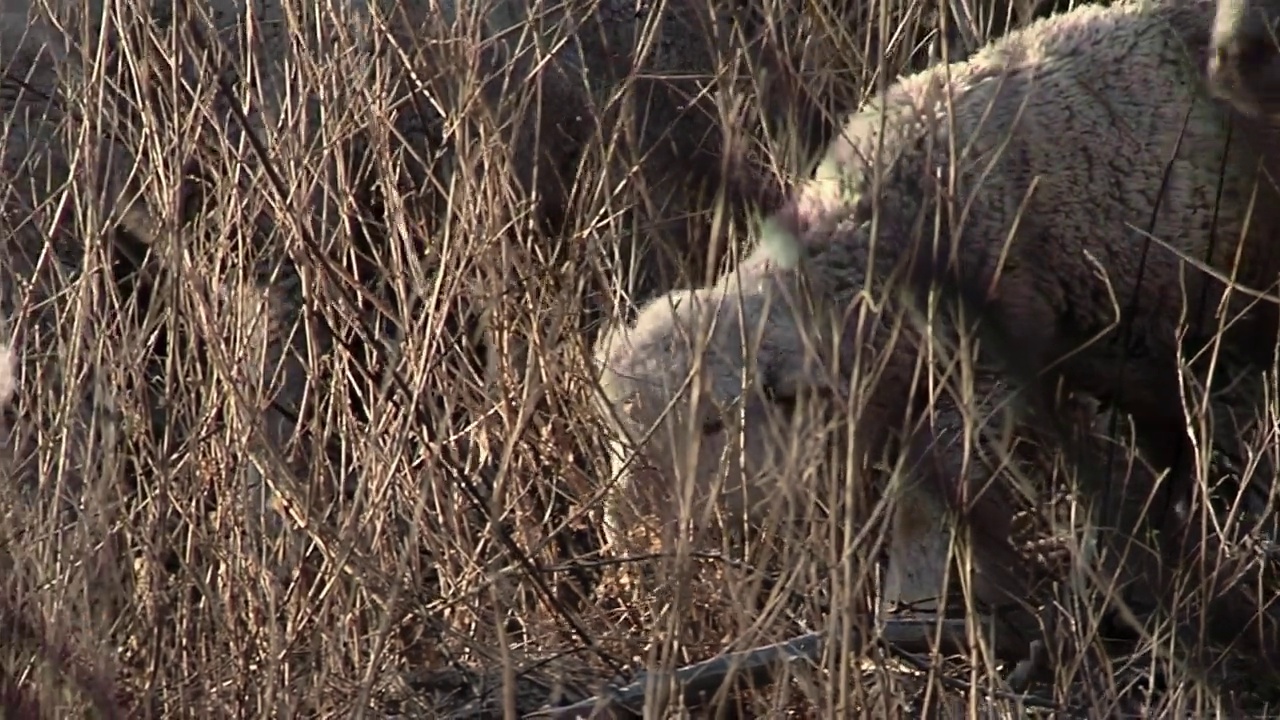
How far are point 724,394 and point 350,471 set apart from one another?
0.92 m

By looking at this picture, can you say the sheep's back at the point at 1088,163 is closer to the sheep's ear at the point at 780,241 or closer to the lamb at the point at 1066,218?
the lamb at the point at 1066,218

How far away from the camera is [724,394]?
3.62 metres

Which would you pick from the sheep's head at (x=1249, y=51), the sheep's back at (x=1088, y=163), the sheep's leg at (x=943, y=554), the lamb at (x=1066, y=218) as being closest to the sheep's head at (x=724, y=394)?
the lamb at (x=1066, y=218)

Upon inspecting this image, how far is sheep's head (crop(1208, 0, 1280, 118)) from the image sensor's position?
181 cm

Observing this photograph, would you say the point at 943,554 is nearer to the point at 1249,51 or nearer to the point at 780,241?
the point at 780,241

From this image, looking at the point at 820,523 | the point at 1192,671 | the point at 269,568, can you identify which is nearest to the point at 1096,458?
the point at 820,523

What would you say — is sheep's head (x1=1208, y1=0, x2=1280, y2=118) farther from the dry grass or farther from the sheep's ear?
the sheep's ear

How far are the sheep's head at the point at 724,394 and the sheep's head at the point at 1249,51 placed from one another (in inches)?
24.5

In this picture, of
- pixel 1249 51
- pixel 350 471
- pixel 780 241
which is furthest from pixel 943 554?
pixel 1249 51

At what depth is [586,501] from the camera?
10.3 feet

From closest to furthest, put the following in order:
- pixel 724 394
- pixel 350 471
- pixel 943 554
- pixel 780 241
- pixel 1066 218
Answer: pixel 350 471 < pixel 780 241 < pixel 943 554 < pixel 724 394 < pixel 1066 218

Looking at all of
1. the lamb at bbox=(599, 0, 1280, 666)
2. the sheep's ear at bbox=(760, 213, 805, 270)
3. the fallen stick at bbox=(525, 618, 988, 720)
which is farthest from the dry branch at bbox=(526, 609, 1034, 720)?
the lamb at bbox=(599, 0, 1280, 666)

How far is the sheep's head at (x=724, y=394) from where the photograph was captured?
260 centimetres

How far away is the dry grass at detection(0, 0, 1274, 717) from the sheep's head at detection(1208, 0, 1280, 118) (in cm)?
65
